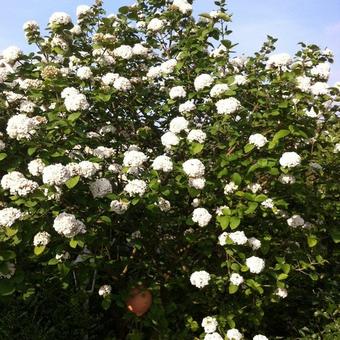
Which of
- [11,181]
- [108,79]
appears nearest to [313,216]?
[108,79]

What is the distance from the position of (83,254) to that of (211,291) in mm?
1287

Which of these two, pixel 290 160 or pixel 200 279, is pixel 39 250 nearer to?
pixel 200 279

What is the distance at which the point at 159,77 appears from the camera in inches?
213

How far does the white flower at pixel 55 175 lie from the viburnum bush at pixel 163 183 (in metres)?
0.01

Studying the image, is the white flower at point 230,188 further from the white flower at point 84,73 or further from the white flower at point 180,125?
the white flower at point 84,73

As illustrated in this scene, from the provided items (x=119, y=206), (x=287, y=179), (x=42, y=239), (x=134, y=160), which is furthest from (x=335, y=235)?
(x=42, y=239)

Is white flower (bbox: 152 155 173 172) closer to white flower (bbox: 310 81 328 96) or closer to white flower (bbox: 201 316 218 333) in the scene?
white flower (bbox: 201 316 218 333)

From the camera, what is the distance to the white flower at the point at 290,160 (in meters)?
4.18

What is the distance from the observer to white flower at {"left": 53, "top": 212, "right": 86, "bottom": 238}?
340 cm

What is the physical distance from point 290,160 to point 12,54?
266cm

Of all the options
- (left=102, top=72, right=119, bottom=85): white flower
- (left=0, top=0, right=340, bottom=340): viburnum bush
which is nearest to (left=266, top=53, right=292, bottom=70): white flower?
(left=0, top=0, right=340, bottom=340): viburnum bush

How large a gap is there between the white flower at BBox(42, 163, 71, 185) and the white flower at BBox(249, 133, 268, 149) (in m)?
1.64

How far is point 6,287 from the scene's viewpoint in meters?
3.51

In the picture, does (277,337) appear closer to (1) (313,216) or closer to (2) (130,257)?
(1) (313,216)
